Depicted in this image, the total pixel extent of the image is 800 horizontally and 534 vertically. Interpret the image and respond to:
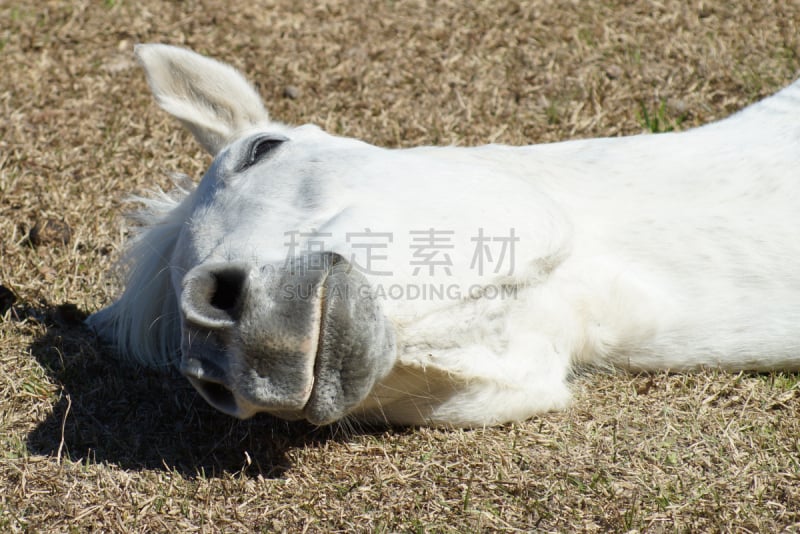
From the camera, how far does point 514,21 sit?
4.91m

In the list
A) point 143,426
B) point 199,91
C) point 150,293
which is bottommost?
point 143,426

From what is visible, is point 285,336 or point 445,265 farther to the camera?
point 445,265

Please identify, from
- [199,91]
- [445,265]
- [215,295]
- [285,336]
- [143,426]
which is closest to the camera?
[285,336]

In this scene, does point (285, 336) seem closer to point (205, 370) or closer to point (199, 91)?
point (205, 370)

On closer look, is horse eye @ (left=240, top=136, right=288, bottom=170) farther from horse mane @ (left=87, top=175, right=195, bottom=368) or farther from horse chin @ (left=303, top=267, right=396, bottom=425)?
horse chin @ (left=303, top=267, right=396, bottom=425)

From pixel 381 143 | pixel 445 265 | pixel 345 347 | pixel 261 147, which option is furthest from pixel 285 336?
pixel 381 143

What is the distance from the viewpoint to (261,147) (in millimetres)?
2650

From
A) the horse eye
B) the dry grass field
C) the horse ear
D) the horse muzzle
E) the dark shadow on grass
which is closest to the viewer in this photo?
the horse muzzle

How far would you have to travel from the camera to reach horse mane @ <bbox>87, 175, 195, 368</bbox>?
2658 mm

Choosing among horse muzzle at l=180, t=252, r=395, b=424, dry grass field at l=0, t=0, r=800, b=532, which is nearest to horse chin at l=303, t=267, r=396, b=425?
horse muzzle at l=180, t=252, r=395, b=424

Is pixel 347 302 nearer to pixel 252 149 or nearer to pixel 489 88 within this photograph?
pixel 252 149

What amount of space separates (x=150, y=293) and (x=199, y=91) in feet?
2.28

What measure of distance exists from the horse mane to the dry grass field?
0.31ft

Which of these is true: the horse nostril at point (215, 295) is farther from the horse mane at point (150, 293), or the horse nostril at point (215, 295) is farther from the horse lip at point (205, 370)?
the horse mane at point (150, 293)
